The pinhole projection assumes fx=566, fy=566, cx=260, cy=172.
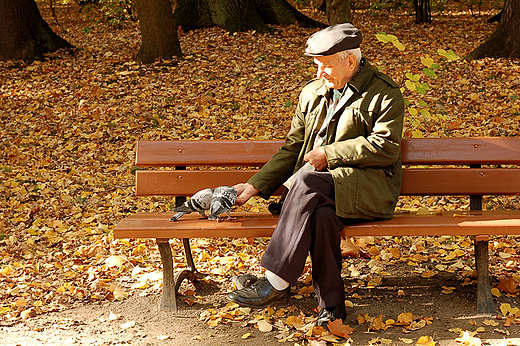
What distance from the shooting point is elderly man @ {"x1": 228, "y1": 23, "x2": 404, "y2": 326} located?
3117 millimetres

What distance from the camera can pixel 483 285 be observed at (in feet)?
11.1

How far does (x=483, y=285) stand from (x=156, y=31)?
7.34 meters

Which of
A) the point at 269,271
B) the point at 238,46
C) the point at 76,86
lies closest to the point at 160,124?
the point at 76,86

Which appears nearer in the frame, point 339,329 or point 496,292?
point 339,329

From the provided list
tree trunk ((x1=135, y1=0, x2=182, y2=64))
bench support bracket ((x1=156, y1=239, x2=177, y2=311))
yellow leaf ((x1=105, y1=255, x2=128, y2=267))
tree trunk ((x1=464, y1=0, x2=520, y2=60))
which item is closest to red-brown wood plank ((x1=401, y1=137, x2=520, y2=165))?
bench support bracket ((x1=156, y1=239, x2=177, y2=311))

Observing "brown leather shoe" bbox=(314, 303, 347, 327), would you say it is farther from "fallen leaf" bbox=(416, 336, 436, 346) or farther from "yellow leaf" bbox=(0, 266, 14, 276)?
"yellow leaf" bbox=(0, 266, 14, 276)

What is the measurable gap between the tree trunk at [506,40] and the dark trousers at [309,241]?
686cm

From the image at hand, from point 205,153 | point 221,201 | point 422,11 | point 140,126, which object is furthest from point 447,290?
point 422,11

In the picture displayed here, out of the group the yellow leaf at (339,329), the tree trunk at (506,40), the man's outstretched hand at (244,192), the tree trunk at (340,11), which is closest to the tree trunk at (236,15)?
→ the tree trunk at (506,40)

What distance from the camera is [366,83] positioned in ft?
11.1

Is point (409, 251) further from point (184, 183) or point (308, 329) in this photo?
point (184, 183)

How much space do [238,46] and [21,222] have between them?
5.83 meters

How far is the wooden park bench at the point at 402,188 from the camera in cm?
326

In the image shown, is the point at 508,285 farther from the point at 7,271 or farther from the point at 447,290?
the point at 7,271
